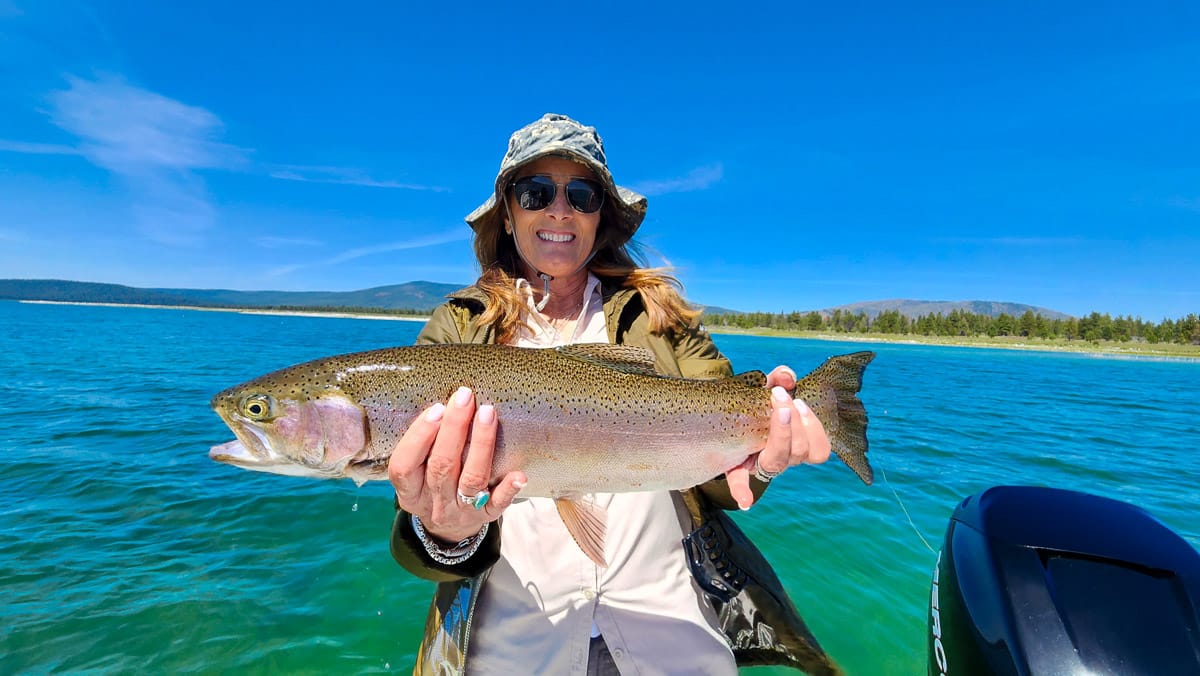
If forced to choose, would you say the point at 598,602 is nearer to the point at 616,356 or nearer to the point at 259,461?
the point at 616,356

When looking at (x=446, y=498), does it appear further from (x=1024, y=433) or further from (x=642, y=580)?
(x=1024, y=433)

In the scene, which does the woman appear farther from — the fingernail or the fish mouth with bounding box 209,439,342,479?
the fish mouth with bounding box 209,439,342,479

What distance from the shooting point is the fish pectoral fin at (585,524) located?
2.70m

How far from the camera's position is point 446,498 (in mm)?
2580

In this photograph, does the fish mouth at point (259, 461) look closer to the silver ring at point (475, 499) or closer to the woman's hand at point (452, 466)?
the woman's hand at point (452, 466)

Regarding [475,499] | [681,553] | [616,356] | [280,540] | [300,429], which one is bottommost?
[280,540]

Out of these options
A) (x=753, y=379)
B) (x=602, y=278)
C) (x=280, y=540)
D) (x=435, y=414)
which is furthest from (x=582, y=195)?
(x=280, y=540)

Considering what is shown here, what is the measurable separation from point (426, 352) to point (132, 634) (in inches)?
219

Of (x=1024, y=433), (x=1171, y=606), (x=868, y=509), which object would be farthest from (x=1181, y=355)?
(x=1171, y=606)

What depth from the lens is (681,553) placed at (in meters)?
3.13

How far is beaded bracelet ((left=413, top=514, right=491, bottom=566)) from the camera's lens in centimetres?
268

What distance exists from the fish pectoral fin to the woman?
0.26m

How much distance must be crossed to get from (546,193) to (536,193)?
68mm

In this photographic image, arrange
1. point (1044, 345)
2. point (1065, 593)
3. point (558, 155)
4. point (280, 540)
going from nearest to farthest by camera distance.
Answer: point (1065, 593), point (558, 155), point (280, 540), point (1044, 345)
